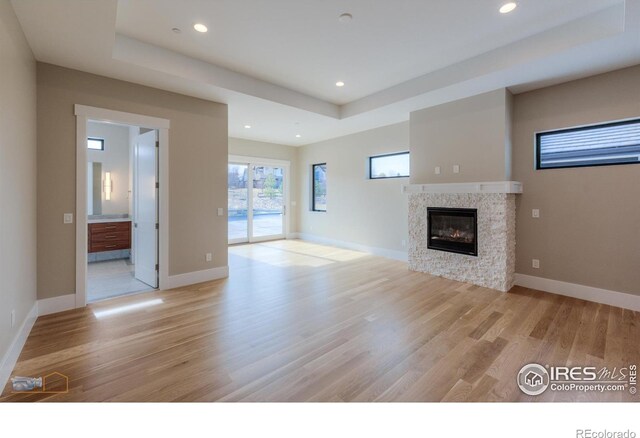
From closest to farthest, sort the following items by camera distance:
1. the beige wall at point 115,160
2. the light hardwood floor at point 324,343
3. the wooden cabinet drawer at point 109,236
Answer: the light hardwood floor at point 324,343 < the wooden cabinet drawer at point 109,236 < the beige wall at point 115,160

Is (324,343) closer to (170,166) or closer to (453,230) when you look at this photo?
(453,230)

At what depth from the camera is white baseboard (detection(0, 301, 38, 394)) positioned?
213 cm

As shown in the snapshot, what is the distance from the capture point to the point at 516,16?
9.96ft

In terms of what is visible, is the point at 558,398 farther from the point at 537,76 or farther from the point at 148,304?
the point at 148,304

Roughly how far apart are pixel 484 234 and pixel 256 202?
6.13 meters

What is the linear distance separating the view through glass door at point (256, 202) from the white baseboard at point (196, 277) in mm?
3420

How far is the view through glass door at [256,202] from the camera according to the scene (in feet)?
27.2

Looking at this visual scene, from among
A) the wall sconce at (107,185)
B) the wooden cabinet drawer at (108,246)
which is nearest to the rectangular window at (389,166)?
the wooden cabinet drawer at (108,246)

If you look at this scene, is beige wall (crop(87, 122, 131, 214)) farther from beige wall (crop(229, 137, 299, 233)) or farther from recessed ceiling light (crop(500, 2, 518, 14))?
recessed ceiling light (crop(500, 2, 518, 14))

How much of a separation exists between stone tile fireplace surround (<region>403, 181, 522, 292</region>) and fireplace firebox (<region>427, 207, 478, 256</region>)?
70mm

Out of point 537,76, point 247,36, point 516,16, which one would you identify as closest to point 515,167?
point 537,76

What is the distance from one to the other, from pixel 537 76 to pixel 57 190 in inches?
242

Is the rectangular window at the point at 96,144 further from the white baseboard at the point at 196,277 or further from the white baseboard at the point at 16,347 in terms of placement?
the white baseboard at the point at 16,347

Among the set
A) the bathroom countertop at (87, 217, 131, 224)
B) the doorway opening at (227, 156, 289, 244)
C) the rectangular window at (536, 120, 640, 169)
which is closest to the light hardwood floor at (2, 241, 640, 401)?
the rectangular window at (536, 120, 640, 169)
